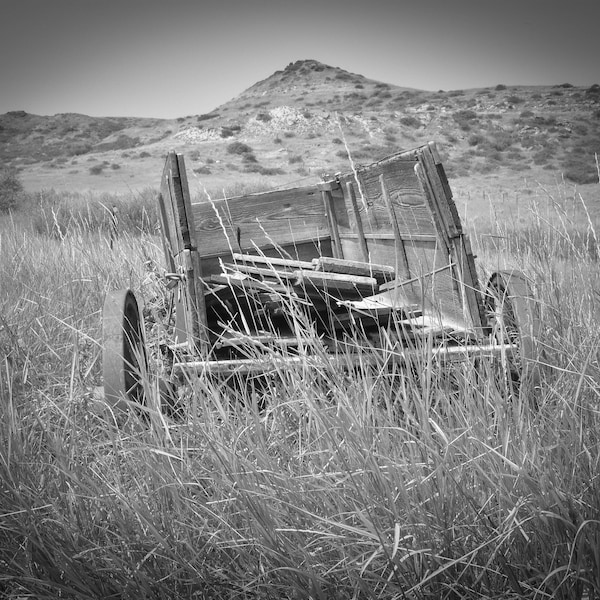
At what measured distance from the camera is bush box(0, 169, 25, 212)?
48.9ft

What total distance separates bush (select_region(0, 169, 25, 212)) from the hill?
391cm

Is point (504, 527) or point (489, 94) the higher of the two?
point (489, 94)

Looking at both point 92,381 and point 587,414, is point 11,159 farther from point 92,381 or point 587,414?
point 587,414

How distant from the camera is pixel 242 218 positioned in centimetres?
458

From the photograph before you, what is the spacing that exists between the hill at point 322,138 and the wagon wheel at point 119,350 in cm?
1989

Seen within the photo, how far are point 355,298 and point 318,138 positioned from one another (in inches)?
1557

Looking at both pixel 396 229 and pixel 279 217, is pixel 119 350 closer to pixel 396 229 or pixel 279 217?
pixel 396 229

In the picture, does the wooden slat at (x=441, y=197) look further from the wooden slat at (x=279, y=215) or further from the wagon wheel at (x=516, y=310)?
the wooden slat at (x=279, y=215)

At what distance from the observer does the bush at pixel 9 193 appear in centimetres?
1489

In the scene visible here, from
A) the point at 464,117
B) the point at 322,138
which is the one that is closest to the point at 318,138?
the point at 322,138

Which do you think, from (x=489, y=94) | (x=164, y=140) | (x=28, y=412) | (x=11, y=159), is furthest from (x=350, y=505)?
(x=489, y=94)

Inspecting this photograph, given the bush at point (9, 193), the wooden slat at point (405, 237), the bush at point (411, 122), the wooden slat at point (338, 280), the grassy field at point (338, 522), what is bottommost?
the grassy field at point (338, 522)

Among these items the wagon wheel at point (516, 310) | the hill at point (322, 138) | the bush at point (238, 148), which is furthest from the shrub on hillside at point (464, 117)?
the wagon wheel at point (516, 310)

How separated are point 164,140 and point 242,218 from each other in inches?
1590
